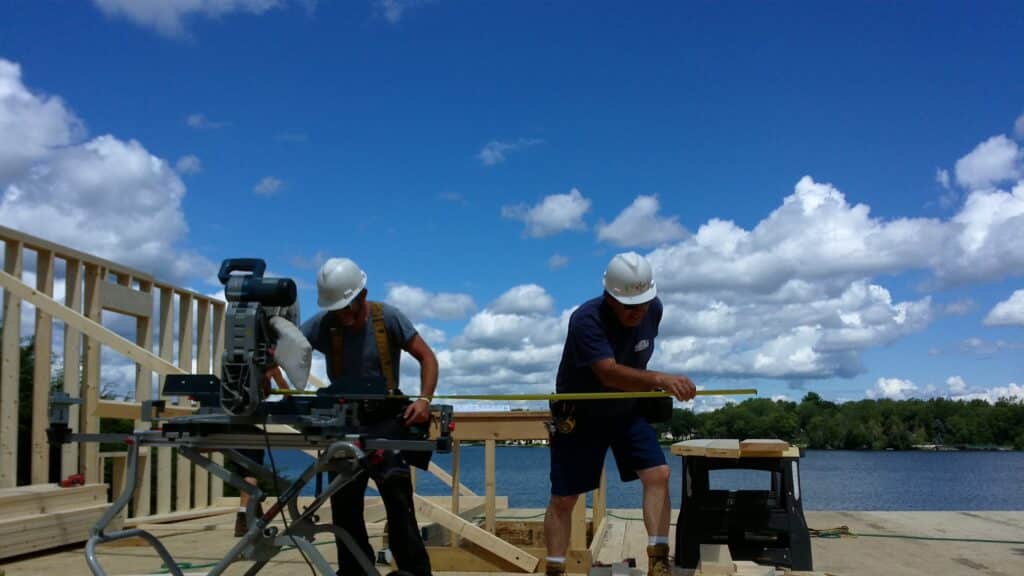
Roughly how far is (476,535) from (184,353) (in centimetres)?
549

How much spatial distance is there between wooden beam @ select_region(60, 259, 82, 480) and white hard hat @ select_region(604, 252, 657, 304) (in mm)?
4932

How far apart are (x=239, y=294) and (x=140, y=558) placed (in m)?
3.54

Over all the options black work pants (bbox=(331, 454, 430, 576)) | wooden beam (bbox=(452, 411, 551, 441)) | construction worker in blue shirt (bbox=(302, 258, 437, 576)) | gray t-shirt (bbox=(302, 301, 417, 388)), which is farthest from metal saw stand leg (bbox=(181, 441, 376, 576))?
wooden beam (bbox=(452, 411, 551, 441))

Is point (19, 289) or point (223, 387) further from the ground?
point (19, 289)

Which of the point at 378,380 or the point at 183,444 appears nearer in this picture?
the point at 183,444

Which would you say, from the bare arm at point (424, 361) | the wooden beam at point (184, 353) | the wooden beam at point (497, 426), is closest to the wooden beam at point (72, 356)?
the wooden beam at point (184, 353)

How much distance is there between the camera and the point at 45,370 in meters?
7.00

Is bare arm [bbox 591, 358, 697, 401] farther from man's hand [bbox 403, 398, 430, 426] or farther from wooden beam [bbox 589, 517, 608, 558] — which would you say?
wooden beam [bbox 589, 517, 608, 558]

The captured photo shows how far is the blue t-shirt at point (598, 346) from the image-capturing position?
3791mm

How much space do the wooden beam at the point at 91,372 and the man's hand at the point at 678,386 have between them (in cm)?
549

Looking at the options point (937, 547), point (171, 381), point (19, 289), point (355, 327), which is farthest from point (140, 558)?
point (937, 547)

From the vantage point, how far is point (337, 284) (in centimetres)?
366

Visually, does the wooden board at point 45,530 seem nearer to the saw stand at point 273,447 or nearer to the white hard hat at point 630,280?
the saw stand at point 273,447

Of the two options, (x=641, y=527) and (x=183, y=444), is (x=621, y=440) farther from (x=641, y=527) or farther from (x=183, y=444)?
(x=641, y=527)
